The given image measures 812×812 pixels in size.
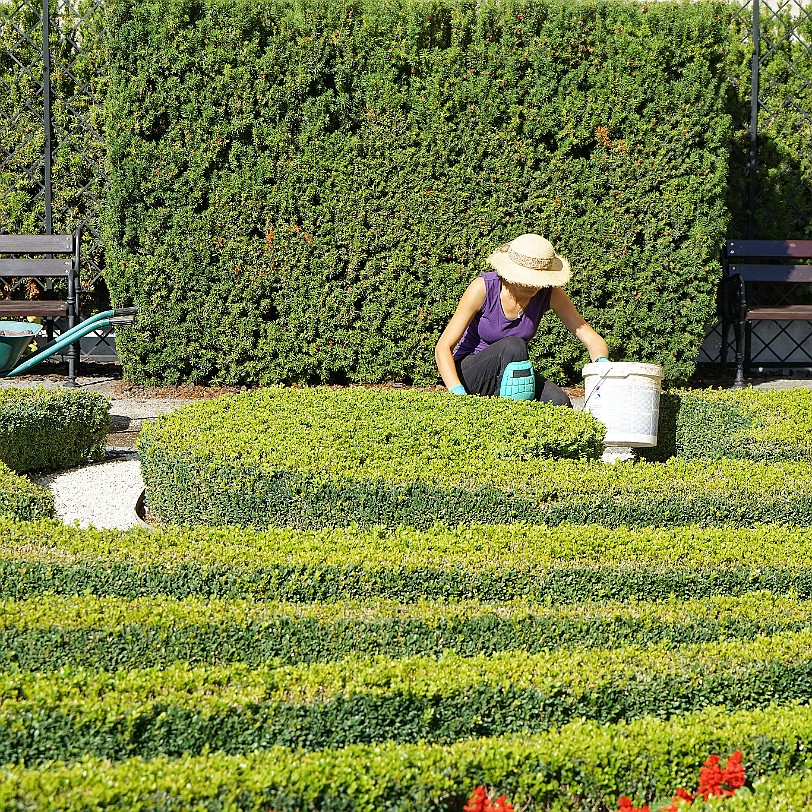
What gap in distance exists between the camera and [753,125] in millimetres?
10578

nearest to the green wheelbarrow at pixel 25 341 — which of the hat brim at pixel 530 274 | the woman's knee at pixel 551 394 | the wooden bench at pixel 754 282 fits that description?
the hat brim at pixel 530 274

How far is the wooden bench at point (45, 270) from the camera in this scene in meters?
9.72

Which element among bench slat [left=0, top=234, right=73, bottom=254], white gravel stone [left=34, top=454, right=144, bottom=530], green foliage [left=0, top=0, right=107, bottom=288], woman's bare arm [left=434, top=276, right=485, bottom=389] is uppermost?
green foliage [left=0, top=0, right=107, bottom=288]

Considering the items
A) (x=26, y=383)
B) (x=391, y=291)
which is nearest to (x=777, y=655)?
(x=391, y=291)

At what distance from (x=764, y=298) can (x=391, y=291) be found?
435cm

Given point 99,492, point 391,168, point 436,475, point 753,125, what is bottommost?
point 99,492

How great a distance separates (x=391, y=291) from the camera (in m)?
9.36

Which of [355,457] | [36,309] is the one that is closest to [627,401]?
[355,457]

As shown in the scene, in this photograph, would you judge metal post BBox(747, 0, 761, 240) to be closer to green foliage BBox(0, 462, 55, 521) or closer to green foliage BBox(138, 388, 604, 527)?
green foliage BBox(138, 388, 604, 527)

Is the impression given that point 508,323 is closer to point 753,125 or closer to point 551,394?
point 551,394

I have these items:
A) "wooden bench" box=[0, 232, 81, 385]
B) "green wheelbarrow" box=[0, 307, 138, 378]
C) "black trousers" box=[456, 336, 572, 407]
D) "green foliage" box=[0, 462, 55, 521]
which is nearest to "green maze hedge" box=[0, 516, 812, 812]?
"green foliage" box=[0, 462, 55, 521]

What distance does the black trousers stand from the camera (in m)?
6.22

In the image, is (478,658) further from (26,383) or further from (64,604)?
(26,383)

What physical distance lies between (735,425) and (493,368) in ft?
5.02
